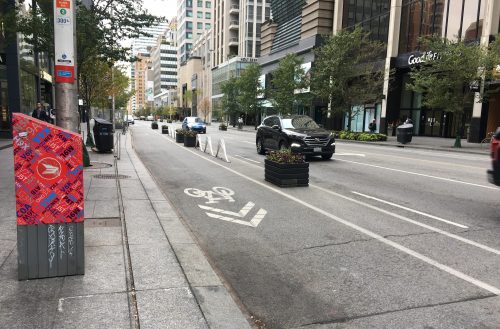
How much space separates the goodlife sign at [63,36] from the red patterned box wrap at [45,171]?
3999 millimetres

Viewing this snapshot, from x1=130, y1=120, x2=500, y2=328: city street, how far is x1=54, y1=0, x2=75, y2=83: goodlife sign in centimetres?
319

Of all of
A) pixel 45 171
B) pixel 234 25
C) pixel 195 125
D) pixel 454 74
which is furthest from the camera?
pixel 234 25

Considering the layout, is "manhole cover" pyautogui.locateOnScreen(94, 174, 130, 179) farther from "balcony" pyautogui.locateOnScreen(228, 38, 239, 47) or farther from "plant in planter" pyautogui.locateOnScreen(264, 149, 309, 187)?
"balcony" pyautogui.locateOnScreen(228, 38, 239, 47)

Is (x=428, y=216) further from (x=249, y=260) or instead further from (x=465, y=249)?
(x=249, y=260)

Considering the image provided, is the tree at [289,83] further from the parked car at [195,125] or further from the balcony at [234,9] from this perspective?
the balcony at [234,9]

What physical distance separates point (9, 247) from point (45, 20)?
11.2 m

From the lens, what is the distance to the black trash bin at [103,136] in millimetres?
16656

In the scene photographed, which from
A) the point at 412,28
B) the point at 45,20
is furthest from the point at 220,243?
the point at 412,28

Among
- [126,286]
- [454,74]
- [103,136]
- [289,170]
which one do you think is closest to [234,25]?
[454,74]

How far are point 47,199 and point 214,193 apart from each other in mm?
5483

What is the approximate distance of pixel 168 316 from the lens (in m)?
3.30

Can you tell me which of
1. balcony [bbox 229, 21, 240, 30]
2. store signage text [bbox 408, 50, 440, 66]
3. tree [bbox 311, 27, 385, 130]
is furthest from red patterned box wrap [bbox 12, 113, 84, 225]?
balcony [bbox 229, 21, 240, 30]

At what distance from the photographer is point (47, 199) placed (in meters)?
3.80

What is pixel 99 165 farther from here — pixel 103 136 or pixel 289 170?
pixel 289 170
